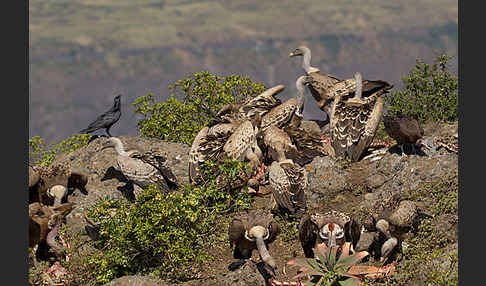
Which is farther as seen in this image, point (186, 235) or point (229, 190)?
point (229, 190)

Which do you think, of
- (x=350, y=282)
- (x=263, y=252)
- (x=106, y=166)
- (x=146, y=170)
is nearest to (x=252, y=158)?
(x=146, y=170)

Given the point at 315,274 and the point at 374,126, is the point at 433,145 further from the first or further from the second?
the point at 315,274

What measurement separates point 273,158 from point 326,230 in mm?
5158

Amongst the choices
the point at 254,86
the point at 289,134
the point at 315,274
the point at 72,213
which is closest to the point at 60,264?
the point at 72,213

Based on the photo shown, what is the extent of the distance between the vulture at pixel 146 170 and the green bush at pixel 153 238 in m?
1.97

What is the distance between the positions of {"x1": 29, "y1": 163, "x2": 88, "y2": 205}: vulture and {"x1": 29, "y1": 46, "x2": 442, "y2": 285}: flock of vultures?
0.02 metres

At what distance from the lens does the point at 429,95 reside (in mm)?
23516

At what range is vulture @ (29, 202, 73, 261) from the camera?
15375mm

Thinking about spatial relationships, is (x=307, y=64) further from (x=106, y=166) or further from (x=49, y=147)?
(x=49, y=147)

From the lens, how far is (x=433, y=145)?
1886 centimetres

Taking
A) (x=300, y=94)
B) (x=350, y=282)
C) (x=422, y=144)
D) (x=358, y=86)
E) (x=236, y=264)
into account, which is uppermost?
(x=358, y=86)

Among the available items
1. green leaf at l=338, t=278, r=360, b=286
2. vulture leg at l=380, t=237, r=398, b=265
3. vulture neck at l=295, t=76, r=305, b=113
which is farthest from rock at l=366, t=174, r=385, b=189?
green leaf at l=338, t=278, r=360, b=286

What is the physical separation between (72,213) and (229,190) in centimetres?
370

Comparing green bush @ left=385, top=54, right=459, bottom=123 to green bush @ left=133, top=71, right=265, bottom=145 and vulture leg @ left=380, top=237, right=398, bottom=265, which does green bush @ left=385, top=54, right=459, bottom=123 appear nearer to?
green bush @ left=133, top=71, right=265, bottom=145
